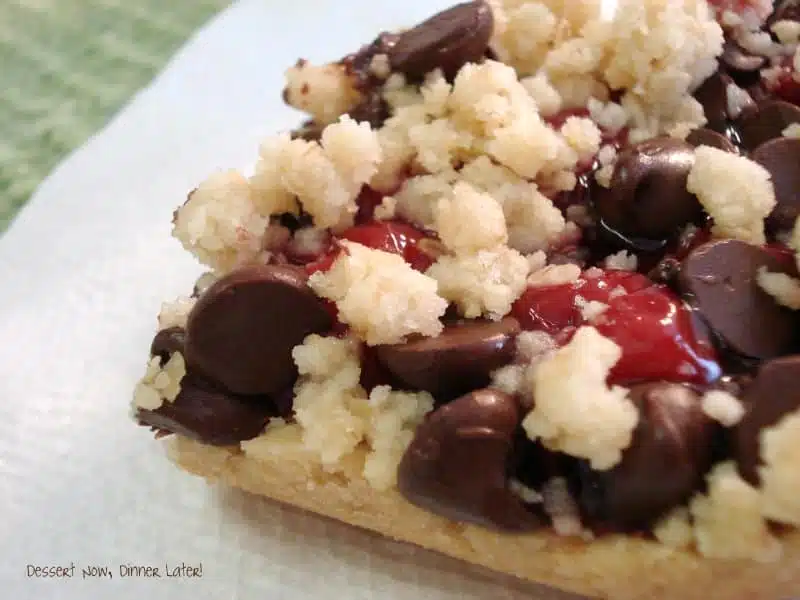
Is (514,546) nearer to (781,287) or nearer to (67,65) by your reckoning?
(781,287)

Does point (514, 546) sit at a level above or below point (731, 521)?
below

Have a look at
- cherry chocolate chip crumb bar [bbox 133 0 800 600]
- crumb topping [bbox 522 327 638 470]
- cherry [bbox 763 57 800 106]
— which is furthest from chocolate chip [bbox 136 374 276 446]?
cherry [bbox 763 57 800 106]

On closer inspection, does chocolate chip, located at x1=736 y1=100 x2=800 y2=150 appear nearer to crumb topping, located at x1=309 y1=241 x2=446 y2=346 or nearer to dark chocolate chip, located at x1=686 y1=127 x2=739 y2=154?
dark chocolate chip, located at x1=686 y1=127 x2=739 y2=154

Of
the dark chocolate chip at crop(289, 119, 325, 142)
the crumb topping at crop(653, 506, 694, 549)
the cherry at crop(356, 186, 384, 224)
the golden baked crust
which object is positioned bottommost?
the golden baked crust

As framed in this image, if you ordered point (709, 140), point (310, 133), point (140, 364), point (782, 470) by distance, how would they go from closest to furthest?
1. point (782, 470)
2. point (709, 140)
3. point (310, 133)
4. point (140, 364)

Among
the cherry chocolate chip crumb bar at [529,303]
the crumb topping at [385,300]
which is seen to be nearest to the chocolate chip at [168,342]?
the cherry chocolate chip crumb bar at [529,303]

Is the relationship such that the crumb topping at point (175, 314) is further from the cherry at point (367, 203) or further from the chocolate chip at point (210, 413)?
the cherry at point (367, 203)

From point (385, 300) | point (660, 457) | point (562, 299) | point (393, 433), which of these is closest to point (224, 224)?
point (385, 300)
